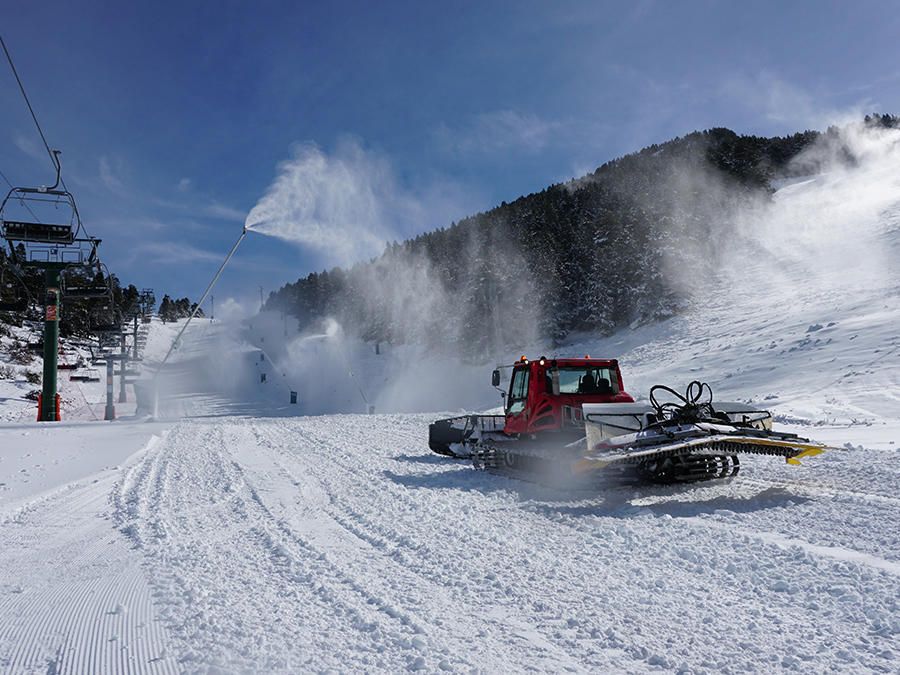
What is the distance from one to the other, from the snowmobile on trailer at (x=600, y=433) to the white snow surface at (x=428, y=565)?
40 centimetres

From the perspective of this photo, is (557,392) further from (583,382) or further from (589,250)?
(589,250)

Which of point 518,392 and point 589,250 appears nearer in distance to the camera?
point 518,392

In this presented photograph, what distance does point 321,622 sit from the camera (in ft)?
12.9

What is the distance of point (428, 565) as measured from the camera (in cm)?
516

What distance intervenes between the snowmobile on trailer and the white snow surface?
40 cm

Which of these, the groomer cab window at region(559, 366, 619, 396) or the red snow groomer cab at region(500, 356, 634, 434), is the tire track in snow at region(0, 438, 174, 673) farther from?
the groomer cab window at region(559, 366, 619, 396)

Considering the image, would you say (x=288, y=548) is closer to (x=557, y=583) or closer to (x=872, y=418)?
(x=557, y=583)

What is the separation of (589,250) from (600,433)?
53803mm

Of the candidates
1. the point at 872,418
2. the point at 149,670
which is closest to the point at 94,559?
the point at 149,670

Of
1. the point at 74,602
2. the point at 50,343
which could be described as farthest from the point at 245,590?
the point at 50,343

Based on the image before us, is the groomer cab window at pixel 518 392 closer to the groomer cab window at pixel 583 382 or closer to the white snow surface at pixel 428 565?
the groomer cab window at pixel 583 382

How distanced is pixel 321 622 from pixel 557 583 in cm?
181

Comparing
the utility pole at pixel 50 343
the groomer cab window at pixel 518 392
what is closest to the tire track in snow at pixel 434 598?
the groomer cab window at pixel 518 392

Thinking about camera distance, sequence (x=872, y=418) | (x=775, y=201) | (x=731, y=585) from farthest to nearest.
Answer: (x=775, y=201), (x=872, y=418), (x=731, y=585)
